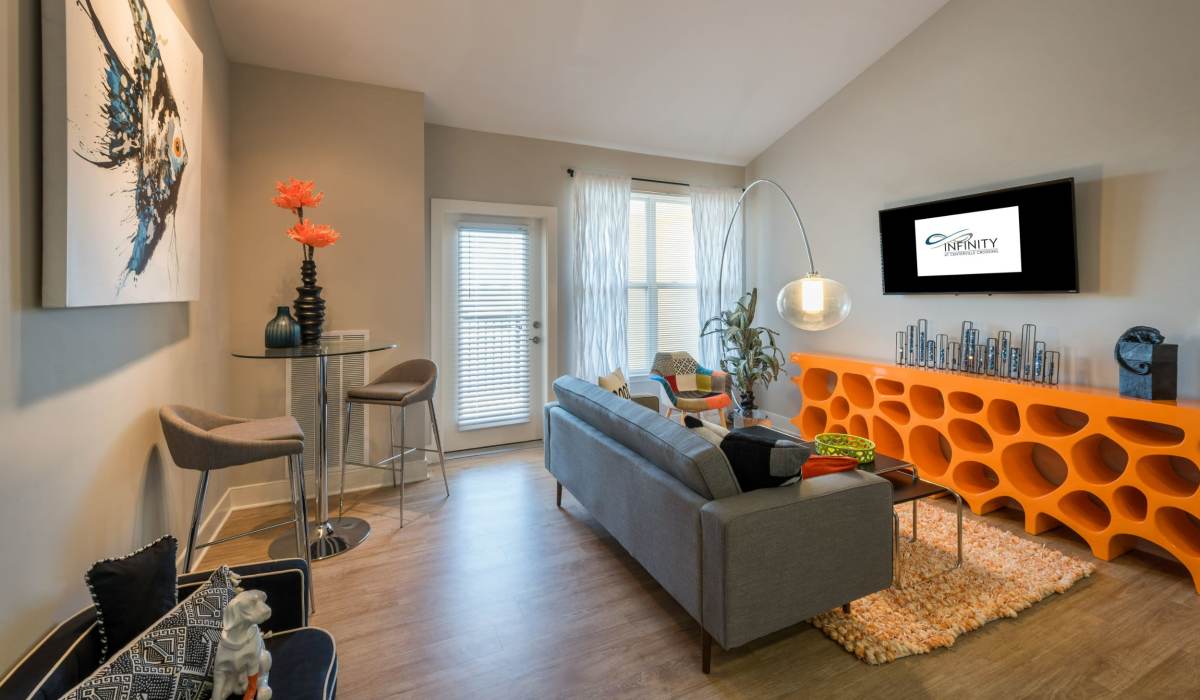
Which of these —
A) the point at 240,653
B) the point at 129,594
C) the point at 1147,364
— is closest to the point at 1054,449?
the point at 1147,364

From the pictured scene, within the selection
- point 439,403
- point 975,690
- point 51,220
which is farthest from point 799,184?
point 51,220

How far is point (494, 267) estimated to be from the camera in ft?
14.9

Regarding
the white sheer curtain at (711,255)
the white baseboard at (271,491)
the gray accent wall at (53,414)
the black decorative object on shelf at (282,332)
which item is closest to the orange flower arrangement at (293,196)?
the black decorative object on shelf at (282,332)

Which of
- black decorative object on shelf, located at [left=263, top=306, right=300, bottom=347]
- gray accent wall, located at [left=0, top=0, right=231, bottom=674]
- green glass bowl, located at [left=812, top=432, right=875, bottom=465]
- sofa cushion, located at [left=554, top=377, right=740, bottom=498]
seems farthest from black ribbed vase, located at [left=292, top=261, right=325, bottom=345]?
green glass bowl, located at [left=812, top=432, right=875, bottom=465]

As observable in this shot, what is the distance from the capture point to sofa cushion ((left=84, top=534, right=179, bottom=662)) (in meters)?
1.15

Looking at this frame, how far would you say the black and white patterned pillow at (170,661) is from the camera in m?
0.97

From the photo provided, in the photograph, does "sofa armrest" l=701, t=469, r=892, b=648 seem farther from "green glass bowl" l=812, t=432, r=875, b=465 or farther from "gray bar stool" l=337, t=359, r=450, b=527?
"gray bar stool" l=337, t=359, r=450, b=527

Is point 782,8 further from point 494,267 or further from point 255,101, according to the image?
point 255,101

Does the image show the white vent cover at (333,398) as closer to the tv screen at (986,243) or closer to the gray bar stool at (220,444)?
the gray bar stool at (220,444)

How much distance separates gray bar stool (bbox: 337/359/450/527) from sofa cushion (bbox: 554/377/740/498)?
37.1 inches

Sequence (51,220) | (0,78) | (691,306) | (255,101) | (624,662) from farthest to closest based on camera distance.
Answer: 1. (691,306)
2. (255,101)
3. (624,662)
4. (51,220)
5. (0,78)

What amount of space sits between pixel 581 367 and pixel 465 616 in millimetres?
2760

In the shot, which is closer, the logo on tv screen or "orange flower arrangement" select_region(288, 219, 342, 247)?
"orange flower arrangement" select_region(288, 219, 342, 247)

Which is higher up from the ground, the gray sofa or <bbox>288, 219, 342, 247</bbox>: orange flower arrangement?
<bbox>288, 219, 342, 247</bbox>: orange flower arrangement
